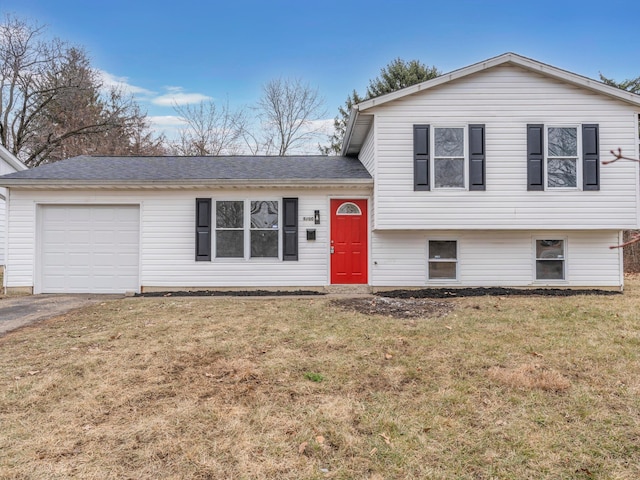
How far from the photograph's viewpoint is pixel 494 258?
897 centimetres

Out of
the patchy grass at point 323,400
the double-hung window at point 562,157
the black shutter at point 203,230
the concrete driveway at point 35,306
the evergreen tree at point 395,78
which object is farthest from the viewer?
the evergreen tree at point 395,78

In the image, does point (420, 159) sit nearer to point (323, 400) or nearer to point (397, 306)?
point (397, 306)

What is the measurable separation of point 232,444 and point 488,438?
185 cm

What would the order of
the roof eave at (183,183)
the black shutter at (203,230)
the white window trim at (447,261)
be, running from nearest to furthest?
the roof eave at (183,183) → the black shutter at (203,230) → the white window trim at (447,261)

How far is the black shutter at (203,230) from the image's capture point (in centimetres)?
887

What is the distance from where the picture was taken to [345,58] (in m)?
22.0

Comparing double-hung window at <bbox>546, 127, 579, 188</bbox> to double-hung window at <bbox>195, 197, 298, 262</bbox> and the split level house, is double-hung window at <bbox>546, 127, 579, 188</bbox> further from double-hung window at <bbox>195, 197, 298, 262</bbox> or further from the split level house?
double-hung window at <bbox>195, 197, 298, 262</bbox>

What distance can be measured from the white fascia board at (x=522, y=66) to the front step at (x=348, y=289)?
422cm

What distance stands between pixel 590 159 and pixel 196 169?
9482 millimetres

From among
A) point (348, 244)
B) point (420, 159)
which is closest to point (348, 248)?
point (348, 244)

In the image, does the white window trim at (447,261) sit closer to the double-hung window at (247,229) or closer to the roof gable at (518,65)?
the roof gable at (518,65)

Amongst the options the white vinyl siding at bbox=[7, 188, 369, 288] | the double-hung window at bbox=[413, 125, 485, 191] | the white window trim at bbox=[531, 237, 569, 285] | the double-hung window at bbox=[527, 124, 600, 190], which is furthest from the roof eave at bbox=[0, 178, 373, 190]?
the white window trim at bbox=[531, 237, 569, 285]

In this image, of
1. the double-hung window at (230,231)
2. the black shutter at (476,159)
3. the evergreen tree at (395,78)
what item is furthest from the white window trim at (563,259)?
the evergreen tree at (395,78)

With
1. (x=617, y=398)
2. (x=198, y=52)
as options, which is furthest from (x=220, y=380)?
(x=198, y=52)
